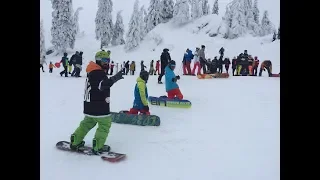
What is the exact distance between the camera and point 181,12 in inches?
434

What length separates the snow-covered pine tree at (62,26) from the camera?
600 centimetres

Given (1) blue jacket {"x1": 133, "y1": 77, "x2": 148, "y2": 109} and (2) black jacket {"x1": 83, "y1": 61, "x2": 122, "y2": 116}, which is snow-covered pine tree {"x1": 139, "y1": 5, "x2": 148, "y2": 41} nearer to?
(1) blue jacket {"x1": 133, "y1": 77, "x2": 148, "y2": 109}

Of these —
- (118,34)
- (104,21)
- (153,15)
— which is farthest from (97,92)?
(153,15)

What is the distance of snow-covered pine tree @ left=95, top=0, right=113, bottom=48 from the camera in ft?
19.2

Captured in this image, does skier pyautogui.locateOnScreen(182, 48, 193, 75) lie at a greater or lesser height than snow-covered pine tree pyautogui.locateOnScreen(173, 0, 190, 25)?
lesser

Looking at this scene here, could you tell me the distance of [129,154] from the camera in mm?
3621

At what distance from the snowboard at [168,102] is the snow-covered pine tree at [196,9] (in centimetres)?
602

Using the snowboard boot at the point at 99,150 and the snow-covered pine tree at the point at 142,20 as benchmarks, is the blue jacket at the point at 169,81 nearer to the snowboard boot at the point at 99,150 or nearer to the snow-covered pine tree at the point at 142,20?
the snow-covered pine tree at the point at 142,20

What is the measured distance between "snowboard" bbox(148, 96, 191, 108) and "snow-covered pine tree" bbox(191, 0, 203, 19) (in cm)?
602

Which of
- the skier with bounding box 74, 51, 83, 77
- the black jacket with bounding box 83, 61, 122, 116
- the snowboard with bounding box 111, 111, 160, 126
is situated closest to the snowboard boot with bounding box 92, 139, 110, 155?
the black jacket with bounding box 83, 61, 122, 116

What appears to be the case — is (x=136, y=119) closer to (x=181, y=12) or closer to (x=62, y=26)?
(x=62, y=26)

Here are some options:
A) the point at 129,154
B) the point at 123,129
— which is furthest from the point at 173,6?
the point at 129,154
